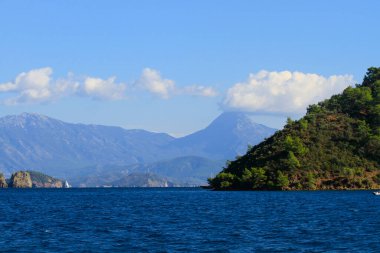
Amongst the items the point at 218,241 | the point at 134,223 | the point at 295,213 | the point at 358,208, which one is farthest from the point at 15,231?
the point at 358,208

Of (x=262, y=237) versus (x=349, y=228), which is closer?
(x=262, y=237)

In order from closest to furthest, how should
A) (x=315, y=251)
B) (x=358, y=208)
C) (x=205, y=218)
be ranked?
(x=315, y=251) < (x=205, y=218) < (x=358, y=208)

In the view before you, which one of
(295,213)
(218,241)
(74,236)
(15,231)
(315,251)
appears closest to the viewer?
(315,251)

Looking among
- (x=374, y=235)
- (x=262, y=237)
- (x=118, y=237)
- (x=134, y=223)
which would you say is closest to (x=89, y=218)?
(x=134, y=223)

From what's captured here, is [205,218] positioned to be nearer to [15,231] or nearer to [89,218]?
[89,218]

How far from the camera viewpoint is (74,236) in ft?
319

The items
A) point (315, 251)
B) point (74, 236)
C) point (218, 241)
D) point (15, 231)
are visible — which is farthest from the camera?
point (15, 231)

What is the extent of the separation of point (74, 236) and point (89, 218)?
1378 inches

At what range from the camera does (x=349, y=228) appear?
10606 cm

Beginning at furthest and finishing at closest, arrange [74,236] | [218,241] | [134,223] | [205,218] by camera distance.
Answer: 1. [205,218]
2. [134,223]
3. [74,236]
4. [218,241]

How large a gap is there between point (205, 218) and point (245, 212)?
17771 mm

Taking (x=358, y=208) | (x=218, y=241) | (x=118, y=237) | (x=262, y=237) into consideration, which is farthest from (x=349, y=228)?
(x=358, y=208)

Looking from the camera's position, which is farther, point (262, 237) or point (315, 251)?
point (262, 237)

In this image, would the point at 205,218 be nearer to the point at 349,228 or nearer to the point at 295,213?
the point at 295,213
